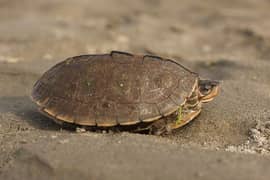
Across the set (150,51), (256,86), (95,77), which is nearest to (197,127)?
(95,77)

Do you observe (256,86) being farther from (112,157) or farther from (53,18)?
(53,18)

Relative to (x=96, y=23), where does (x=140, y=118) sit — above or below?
below

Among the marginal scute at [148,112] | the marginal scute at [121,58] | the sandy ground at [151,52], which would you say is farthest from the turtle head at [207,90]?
the marginal scute at [121,58]

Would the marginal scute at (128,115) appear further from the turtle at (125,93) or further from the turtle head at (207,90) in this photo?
the turtle head at (207,90)

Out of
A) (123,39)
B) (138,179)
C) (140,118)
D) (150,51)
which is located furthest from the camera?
(123,39)

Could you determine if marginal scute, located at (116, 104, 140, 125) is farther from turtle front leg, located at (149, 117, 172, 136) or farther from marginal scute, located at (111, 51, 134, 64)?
marginal scute, located at (111, 51, 134, 64)

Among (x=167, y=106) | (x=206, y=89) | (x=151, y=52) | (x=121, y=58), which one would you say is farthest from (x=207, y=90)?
(x=151, y=52)
